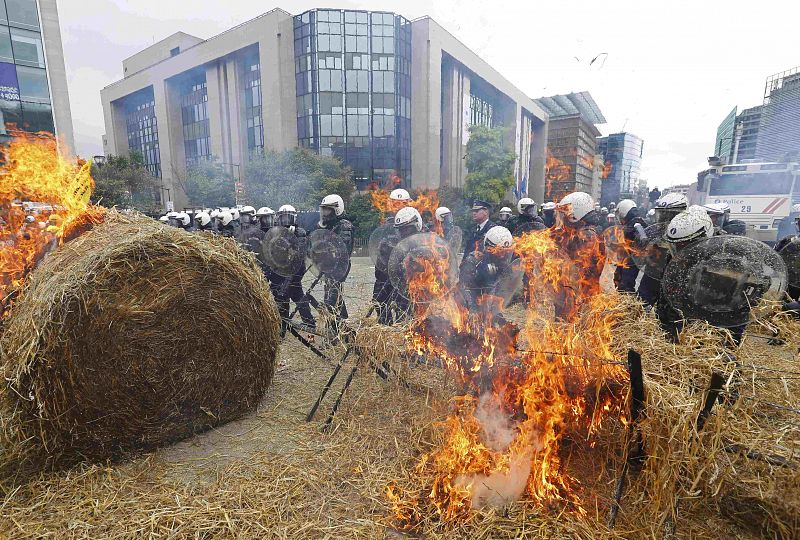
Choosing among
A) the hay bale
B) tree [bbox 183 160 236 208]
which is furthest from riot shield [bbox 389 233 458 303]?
tree [bbox 183 160 236 208]

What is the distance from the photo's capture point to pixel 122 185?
2755 centimetres

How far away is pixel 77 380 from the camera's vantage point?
10.8ft

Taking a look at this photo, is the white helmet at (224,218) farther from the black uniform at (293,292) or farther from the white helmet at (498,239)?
the white helmet at (498,239)

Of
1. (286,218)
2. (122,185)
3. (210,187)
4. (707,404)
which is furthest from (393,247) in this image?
(210,187)

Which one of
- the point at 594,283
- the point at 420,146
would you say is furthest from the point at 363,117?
the point at 594,283

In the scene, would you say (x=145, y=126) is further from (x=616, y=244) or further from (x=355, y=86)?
(x=616, y=244)

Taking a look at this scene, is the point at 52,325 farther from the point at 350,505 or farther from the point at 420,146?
the point at 420,146

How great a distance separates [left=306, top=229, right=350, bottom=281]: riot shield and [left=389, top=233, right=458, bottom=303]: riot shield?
1641 millimetres

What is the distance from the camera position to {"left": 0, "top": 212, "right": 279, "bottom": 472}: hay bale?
10.2 ft

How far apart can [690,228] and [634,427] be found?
2.25 meters

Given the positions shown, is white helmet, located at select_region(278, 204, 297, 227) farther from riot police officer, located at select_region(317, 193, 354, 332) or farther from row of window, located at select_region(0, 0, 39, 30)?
row of window, located at select_region(0, 0, 39, 30)

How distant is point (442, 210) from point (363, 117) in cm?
3118

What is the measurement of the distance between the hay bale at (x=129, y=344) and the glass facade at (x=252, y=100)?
39.2 m

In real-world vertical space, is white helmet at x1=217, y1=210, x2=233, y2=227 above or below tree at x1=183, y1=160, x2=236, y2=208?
below
